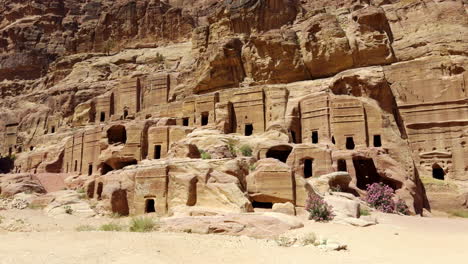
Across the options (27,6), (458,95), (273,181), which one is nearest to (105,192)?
(273,181)

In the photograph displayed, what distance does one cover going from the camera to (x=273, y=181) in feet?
73.9

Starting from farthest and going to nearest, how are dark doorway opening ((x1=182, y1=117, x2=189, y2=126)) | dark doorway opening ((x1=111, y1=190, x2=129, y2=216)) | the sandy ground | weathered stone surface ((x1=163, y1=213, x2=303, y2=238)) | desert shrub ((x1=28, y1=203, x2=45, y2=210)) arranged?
dark doorway opening ((x1=182, y1=117, x2=189, y2=126)) → desert shrub ((x1=28, y1=203, x2=45, y2=210)) → dark doorway opening ((x1=111, y1=190, x2=129, y2=216)) → weathered stone surface ((x1=163, y1=213, x2=303, y2=238)) → the sandy ground

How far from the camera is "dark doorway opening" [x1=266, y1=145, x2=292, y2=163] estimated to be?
3294cm

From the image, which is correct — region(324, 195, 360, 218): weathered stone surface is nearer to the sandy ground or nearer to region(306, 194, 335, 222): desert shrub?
region(306, 194, 335, 222): desert shrub

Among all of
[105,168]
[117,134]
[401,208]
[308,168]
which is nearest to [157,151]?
[105,168]

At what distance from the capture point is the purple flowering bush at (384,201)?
25906mm

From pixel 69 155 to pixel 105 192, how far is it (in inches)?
807

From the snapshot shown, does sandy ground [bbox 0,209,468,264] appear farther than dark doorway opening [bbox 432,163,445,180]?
No

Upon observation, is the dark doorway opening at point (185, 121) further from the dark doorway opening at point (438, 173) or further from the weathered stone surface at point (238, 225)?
the weathered stone surface at point (238, 225)

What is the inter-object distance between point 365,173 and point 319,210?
13404 millimetres

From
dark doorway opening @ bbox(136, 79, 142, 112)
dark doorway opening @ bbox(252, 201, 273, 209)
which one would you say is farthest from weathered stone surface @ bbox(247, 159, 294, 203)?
dark doorway opening @ bbox(136, 79, 142, 112)

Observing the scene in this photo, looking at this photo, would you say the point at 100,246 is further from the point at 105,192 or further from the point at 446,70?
the point at 446,70

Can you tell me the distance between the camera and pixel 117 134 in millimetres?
40938

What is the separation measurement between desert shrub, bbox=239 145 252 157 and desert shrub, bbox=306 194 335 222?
34.9 feet
